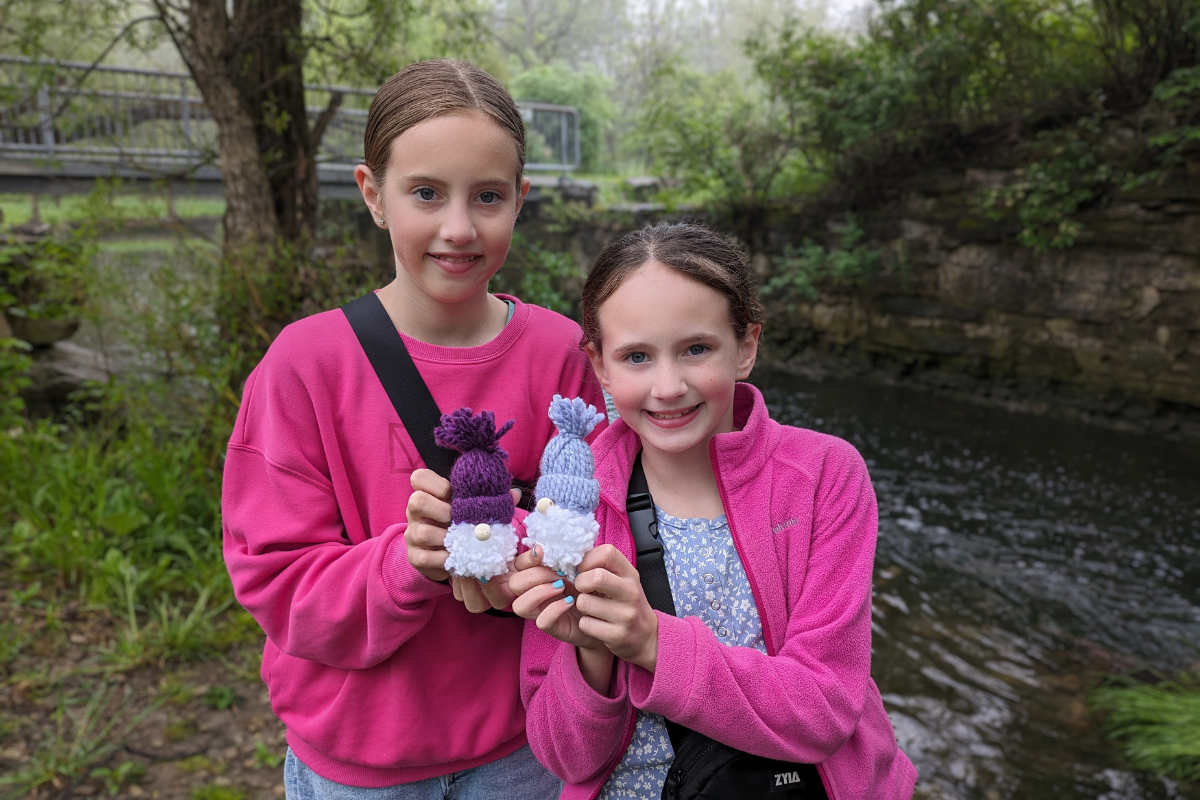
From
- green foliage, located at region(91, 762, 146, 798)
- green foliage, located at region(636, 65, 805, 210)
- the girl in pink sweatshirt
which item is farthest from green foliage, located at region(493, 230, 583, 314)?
green foliage, located at region(636, 65, 805, 210)

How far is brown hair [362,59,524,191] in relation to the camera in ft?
4.18

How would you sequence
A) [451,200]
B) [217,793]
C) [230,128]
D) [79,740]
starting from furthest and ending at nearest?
[230,128] < [79,740] < [217,793] < [451,200]

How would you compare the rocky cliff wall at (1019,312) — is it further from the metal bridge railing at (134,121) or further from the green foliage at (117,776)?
the green foliage at (117,776)

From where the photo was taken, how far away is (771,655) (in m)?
1.28

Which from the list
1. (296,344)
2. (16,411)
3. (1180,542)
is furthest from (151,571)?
(1180,542)

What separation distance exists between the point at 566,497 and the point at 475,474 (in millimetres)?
138

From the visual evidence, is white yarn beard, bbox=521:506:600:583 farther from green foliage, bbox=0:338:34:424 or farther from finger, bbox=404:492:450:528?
green foliage, bbox=0:338:34:424

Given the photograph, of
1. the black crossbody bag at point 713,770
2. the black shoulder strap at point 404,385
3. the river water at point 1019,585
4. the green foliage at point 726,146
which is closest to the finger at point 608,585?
the black crossbody bag at point 713,770

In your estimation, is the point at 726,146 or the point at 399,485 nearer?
the point at 399,485

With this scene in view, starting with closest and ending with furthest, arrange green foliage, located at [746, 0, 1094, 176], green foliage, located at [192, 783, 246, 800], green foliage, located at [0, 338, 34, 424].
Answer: green foliage, located at [192, 783, 246, 800]
green foliage, located at [0, 338, 34, 424]
green foliage, located at [746, 0, 1094, 176]

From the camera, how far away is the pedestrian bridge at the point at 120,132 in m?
5.25

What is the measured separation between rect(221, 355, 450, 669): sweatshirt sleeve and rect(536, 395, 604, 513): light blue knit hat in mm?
289

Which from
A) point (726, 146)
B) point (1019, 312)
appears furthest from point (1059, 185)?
point (726, 146)

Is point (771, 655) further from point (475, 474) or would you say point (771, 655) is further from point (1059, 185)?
point (1059, 185)
